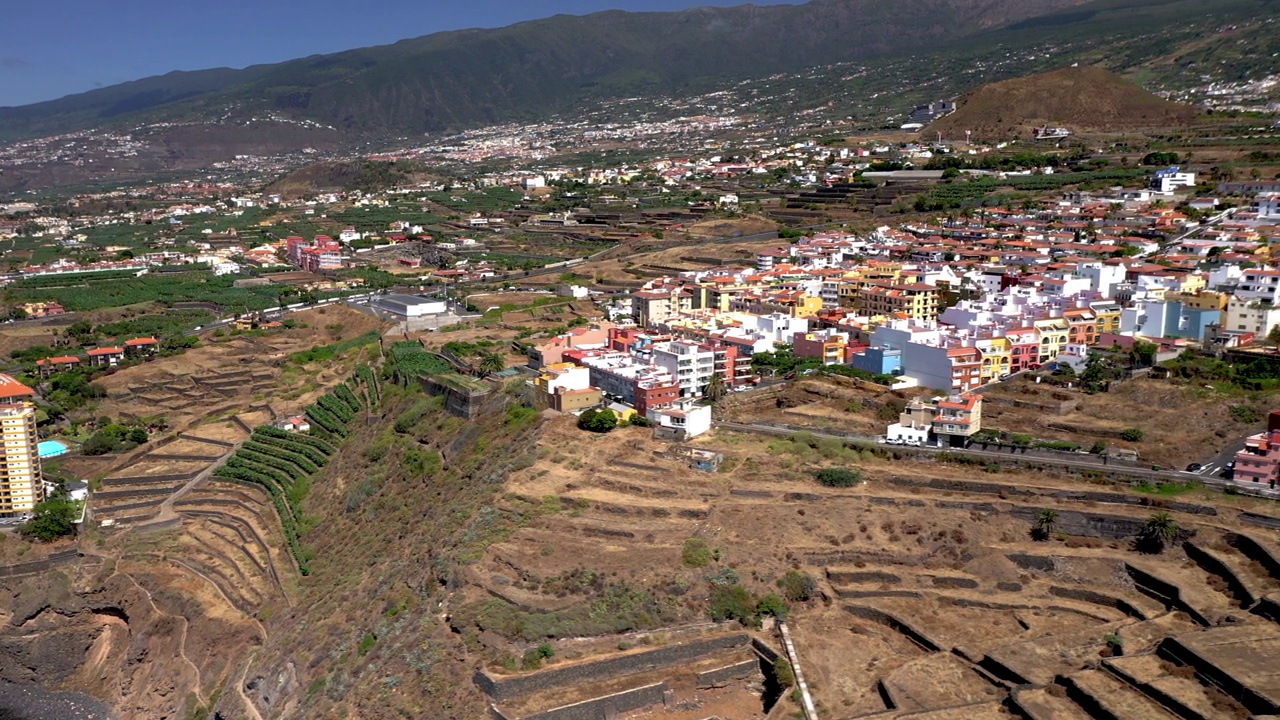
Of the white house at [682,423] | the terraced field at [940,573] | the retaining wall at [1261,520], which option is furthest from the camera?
the white house at [682,423]

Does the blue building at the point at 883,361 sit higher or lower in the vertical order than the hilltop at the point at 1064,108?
lower

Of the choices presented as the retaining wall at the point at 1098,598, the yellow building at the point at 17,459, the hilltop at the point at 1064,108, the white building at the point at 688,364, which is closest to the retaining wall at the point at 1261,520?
the retaining wall at the point at 1098,598

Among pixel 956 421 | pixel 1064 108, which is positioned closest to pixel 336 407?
pixel 956 421

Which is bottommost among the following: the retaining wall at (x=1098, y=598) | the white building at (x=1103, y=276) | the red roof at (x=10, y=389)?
the retaining wall at (x=1098, y=598)

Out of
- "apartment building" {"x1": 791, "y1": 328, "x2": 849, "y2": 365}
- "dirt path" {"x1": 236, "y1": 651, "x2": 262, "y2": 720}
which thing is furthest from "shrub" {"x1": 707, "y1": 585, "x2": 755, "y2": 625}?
"apartment building" {"x1": 791, "y1": 328, "x2": 849, "y2": 365}

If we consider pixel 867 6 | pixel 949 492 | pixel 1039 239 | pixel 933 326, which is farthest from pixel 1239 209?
pixel 867 6

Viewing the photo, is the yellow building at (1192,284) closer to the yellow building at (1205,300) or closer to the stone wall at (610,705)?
the yellow building at (1205,300)

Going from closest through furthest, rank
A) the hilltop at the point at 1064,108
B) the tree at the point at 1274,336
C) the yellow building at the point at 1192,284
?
the tree at the point at 1274,336
the yellow building at the point at 1192,284
the hilltop at the point at 1064,108

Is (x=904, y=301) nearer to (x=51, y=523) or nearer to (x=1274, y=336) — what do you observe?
(x=1274, y=336)
